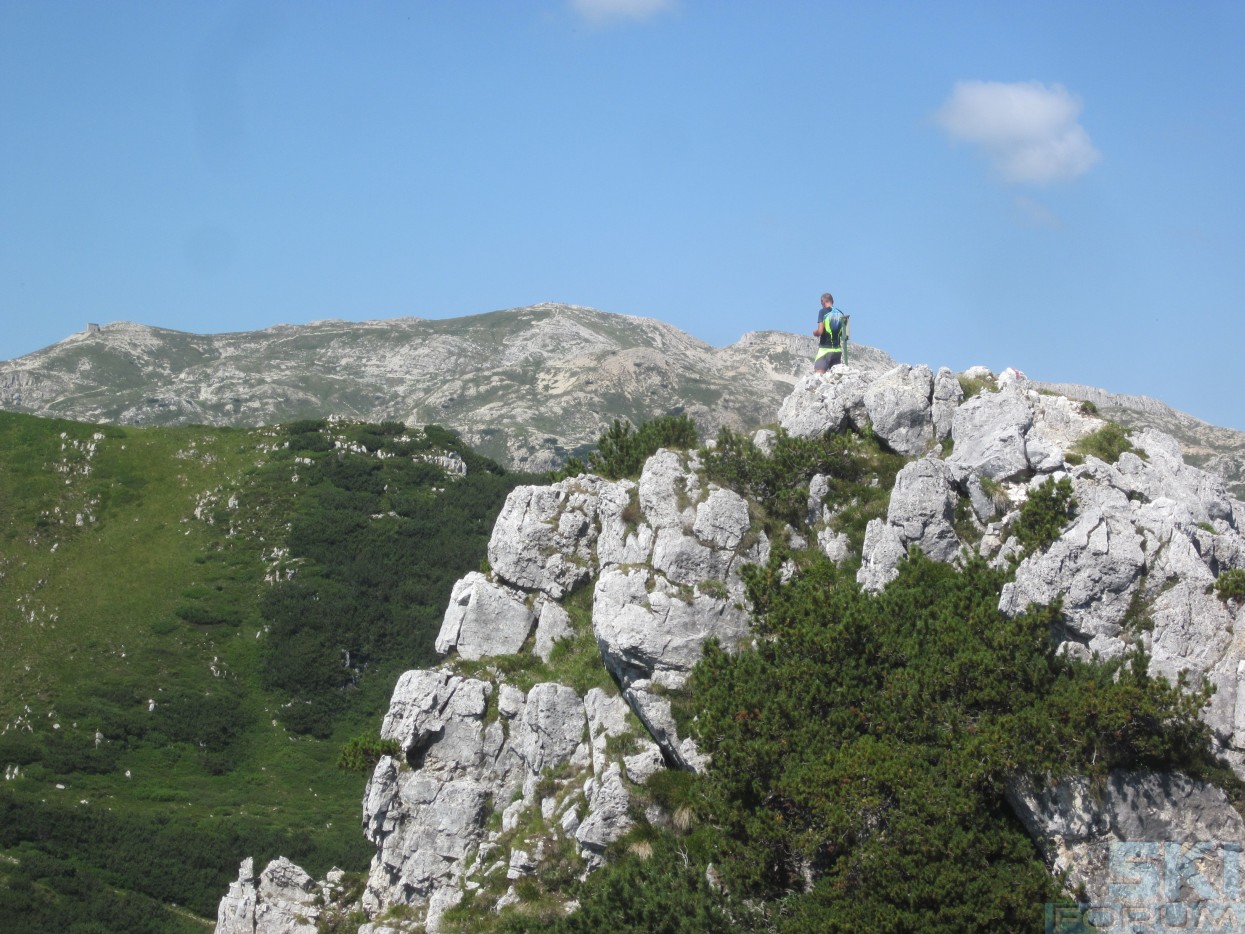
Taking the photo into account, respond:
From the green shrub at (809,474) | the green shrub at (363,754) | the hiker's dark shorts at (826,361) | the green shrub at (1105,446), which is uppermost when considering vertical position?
the hiker's dark shorts at (826,361)

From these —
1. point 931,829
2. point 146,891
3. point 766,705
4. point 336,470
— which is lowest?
point 146,891

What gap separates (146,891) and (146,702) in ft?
56.6

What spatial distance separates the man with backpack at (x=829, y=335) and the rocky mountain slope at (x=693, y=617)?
57.4 inches

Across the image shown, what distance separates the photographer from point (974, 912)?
24.1 meters

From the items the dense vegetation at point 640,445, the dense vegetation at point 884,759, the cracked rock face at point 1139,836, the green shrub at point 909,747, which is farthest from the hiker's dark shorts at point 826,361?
the cracked rock face at point 1139,836

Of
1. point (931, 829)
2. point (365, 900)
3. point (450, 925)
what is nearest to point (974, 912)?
point (931, 829)

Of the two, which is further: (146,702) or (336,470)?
(336,470)

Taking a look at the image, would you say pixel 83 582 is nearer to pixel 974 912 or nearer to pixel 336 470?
pixel 336 470

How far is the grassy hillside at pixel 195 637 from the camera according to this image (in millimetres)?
56531

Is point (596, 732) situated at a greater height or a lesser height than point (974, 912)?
greater

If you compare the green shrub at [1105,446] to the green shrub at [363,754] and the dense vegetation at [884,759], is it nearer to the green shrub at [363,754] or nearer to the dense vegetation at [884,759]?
the dense vegetation at [884,759]

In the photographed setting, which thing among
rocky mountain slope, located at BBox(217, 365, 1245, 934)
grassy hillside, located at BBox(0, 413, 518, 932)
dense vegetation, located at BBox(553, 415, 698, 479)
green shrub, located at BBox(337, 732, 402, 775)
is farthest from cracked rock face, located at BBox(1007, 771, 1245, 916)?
grassy hillside, located at BBox(0, 413, 518, 932)

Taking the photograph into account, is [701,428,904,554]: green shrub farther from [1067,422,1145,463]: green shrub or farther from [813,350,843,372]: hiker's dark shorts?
[1067,422,1145,463]: green shrub

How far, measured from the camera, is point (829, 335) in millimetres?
40625
